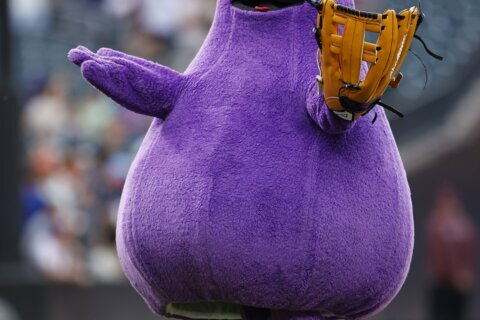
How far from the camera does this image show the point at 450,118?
11641 millimetres

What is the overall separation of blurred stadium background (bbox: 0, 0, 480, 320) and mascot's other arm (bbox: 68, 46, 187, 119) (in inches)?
163

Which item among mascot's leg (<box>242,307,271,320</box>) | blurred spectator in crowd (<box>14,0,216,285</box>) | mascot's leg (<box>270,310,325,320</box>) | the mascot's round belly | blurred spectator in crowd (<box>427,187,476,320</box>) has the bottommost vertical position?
blurred spectator in crowd (<box>427,187,476,320</box>)

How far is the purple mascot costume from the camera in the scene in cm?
→ 309

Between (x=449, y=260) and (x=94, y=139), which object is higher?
(x=94, y=139)

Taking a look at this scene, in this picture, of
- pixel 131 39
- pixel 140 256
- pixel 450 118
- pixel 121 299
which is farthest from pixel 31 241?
pixel 140 256

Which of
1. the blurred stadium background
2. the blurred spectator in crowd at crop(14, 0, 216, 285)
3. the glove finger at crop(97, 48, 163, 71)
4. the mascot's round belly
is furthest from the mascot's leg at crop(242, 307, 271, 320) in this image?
the blurred spectator in crowd at crop(14, 0, 216, 285)

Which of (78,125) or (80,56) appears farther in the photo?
(78,125)

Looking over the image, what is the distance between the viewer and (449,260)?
9.48m

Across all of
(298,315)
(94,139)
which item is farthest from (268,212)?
(94,139)

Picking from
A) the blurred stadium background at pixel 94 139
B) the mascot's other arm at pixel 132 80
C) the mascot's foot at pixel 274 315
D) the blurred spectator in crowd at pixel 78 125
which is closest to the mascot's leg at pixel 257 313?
the mascot's foot at pixel 274 315

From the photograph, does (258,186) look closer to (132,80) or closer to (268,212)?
(268,212)

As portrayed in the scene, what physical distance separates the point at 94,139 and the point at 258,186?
268 inches

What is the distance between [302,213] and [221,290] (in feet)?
0.95

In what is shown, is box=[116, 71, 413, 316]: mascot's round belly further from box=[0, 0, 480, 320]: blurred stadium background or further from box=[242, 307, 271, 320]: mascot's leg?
box=[0, 0, 480, 320]: blurred stadium background
